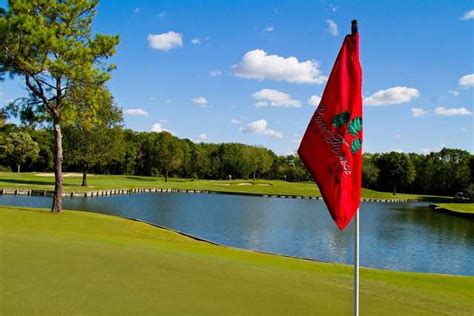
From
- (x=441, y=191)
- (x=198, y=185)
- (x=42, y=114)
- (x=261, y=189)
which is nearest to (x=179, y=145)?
(x=198, y=185)

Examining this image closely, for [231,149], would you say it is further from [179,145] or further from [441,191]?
[441,191]

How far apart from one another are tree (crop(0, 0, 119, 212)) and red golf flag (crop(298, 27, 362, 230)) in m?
21.4

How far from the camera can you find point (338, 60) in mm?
5477

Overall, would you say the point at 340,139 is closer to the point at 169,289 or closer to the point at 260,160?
the point at 169,289

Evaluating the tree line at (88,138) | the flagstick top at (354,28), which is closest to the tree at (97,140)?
the tree line at (88,138)

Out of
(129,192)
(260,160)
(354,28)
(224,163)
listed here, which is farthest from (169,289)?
(260,160)

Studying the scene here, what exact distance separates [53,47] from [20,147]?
77900mm

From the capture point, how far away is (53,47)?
24250mm

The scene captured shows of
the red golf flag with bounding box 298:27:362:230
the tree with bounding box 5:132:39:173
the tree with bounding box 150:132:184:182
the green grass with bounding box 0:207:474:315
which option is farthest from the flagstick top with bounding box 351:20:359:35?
the tree with bounding box 150:132:184:182

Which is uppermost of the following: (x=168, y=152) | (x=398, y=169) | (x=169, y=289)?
(x=168, y=152)

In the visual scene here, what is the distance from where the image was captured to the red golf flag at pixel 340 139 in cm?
533

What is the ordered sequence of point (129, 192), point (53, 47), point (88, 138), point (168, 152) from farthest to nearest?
point (168, 152) < point (129, 192) < point (88, 138) < point (53, 47)

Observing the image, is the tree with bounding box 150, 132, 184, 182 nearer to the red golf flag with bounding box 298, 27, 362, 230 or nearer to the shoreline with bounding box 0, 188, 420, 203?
the shoreline with bounding box 0, 188, 420, 203

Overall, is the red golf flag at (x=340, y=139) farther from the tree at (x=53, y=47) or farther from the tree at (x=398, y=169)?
the tree at (x=398, y=169)
